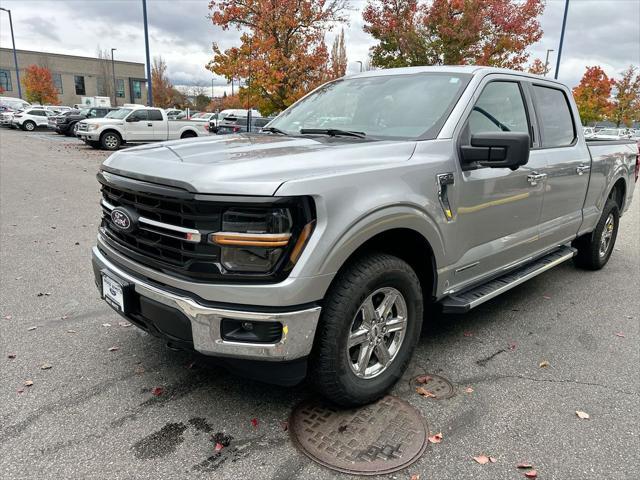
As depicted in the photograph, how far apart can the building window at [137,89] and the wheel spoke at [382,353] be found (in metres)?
79.2

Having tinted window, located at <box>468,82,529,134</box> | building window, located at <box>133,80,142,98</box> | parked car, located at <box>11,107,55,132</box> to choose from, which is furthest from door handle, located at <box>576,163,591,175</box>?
building window, located at <box>133,80,142,98</box>

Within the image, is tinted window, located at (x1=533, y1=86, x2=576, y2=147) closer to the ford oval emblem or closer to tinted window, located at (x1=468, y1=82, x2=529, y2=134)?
tinted window, located at (x1=468, y1=82, x2=529, y2=134)

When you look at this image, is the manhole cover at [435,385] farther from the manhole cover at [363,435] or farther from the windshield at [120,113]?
the windshield at [120,113]

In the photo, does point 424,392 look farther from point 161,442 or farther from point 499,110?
point 499,110

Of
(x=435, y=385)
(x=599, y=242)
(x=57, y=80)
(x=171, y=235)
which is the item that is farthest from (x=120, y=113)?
(x=57, y=80)

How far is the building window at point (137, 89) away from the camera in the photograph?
73.7 meters

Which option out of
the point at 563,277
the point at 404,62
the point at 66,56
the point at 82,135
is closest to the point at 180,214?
the point at 563,277

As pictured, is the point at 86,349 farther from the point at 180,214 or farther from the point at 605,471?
the point at 605,471

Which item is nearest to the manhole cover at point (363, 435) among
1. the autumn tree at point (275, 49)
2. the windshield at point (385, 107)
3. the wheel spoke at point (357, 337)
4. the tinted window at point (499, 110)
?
the wheel spoke at point (357, 337)

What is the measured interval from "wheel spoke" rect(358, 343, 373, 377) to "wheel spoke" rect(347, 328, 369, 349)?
49 millimetres

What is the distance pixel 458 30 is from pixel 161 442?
18055 millimetres

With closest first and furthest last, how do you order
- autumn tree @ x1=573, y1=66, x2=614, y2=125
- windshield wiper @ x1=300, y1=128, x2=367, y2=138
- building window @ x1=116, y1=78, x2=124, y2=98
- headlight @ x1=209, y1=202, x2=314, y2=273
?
headlight @ x1=209, y1=202, x2=314, y2=273 < windshield wiper @ x1=300, y1=128, x2=367, y2=138 < autumn tree @ x1=573, y1=66, x2=614, y2=125 < building window @ x1=116, y1=78, x2=124, y2=98

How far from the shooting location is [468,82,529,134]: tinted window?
3.31m

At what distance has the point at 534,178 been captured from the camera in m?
3.68
